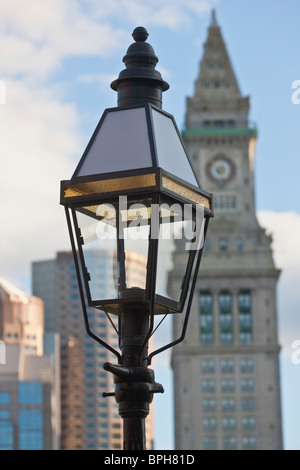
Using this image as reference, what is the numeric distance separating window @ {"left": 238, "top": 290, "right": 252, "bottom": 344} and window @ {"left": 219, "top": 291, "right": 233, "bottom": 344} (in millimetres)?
1296

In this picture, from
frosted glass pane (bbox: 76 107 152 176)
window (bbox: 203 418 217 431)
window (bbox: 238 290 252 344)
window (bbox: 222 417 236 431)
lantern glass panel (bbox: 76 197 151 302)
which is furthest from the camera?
window (bbox: 238 290 252 344)

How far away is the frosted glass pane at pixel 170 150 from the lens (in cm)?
946

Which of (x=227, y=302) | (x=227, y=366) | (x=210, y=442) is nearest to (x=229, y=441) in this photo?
(x=210, y=442)

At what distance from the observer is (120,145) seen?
952 centimetres

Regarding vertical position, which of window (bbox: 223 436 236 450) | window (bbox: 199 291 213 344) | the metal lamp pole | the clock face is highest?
the clock face

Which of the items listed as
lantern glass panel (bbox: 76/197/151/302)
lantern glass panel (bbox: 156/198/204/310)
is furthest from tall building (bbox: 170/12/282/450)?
lantern glass panel (bbox: 76/197/151/302)

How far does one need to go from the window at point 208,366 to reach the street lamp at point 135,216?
146123mm

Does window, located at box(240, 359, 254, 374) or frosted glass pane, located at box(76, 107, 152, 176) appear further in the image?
window, located at box(240, 359, 254, 374)

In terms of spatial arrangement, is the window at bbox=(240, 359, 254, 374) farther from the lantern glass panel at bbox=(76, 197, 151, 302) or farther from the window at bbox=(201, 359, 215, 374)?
the lantern glass panel at bbox=(76, 197, 151, 302)

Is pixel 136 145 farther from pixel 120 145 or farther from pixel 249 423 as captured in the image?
pixel 249 423

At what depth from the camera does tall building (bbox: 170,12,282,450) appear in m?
152

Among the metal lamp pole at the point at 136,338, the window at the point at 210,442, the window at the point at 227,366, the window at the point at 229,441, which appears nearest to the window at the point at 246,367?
the window at the point at 227,366

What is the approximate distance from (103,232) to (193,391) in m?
145
